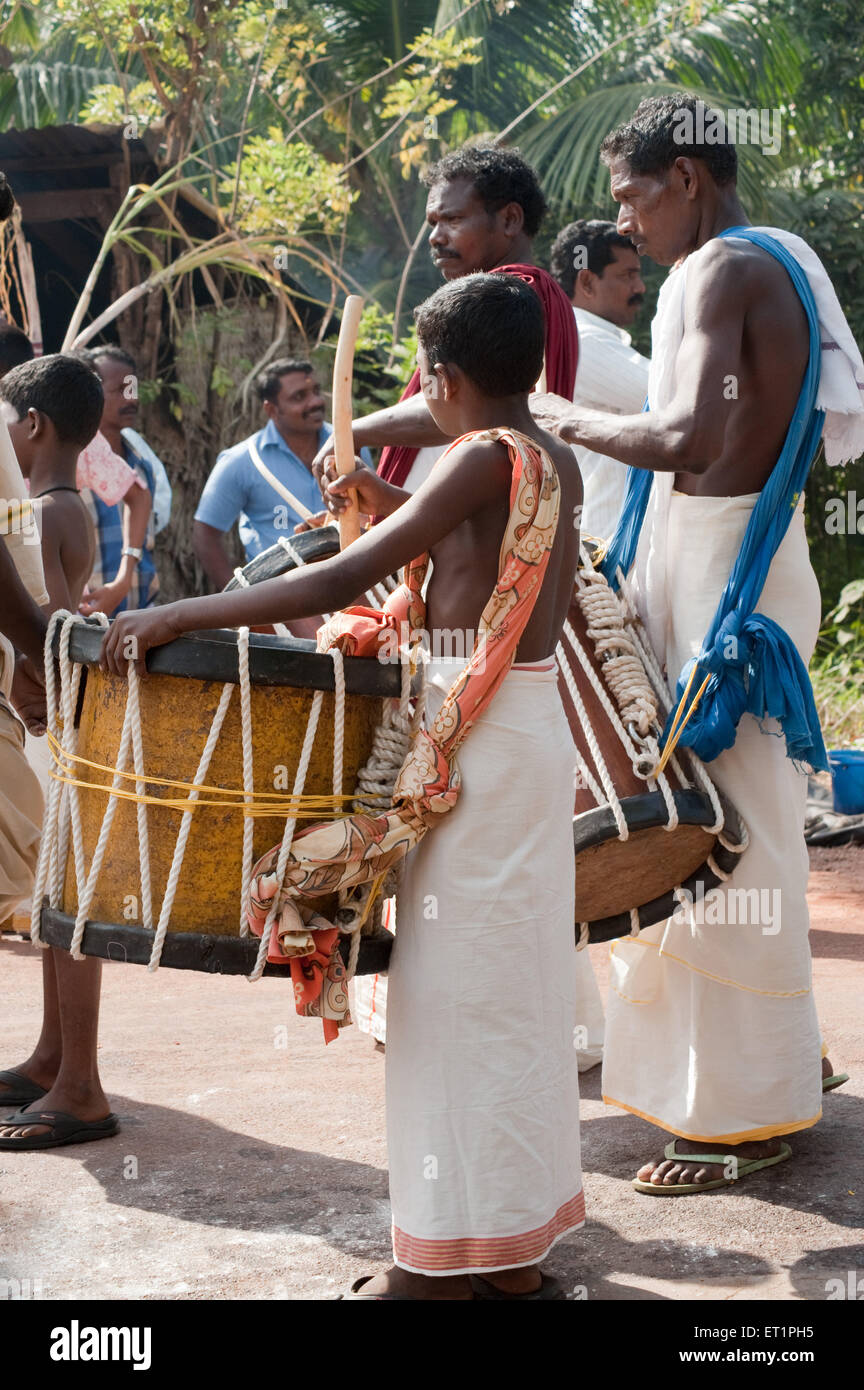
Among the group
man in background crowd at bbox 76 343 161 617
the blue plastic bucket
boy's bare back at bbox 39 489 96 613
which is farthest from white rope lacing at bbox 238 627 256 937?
the blue plastic bucket

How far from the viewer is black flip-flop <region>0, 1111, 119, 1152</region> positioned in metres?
3.41

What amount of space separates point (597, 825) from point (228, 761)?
0.86m

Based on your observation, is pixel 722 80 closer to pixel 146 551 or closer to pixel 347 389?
pixel 146 551

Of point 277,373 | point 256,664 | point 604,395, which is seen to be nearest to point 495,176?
point 604,395

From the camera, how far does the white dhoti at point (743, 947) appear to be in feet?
10.7

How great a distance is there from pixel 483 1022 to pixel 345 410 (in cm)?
117

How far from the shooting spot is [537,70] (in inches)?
717

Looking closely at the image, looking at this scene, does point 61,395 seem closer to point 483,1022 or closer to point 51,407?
point 51,407

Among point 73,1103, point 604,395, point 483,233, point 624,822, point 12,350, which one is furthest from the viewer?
point 12,350

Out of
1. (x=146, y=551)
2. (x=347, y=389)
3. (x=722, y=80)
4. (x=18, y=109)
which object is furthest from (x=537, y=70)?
(x=347, y=389)

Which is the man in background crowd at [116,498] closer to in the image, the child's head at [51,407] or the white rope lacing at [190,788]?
the child's head at [51,407]

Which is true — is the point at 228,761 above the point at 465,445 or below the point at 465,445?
below

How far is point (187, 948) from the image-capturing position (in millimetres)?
2465
